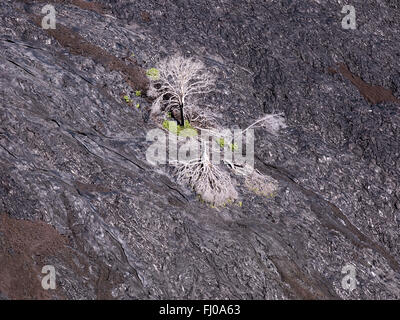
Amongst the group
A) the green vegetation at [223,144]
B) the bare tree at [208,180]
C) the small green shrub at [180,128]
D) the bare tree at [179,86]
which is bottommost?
the bare tree at [208,180]

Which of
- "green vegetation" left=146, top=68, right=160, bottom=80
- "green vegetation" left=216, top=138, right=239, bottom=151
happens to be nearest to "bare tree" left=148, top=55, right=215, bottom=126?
"green vegetation" left=146, top=68, right=160, bottom=80

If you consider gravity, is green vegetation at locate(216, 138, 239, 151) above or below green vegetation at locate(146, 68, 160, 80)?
below

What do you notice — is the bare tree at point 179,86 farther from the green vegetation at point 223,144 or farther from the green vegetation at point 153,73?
the green vegetation at point 223,144

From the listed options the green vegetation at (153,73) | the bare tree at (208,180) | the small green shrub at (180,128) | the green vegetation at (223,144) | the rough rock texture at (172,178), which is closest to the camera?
the rough rock texture at (172,178)

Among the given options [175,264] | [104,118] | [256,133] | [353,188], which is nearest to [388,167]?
Answer: [353,188]

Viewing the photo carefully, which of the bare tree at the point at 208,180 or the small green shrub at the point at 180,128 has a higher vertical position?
the small green shrub at the point at 180,128

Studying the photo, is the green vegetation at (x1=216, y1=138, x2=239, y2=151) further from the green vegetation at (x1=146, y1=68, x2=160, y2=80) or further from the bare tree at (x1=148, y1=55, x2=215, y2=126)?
the green vegetation at (x1=146, y1=68, x2=160, y2=80)

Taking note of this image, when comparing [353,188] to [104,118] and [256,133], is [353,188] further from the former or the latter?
[104,118]

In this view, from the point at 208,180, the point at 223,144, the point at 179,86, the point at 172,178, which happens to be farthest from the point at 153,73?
the point at 208,180

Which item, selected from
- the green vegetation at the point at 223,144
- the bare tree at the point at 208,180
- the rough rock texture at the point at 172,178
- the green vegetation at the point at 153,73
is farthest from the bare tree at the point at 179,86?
the bare tree at the point at 208,180
